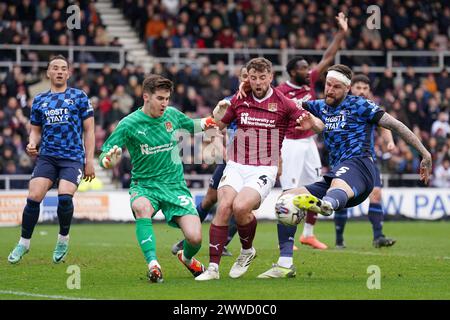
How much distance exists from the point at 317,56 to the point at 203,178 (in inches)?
255

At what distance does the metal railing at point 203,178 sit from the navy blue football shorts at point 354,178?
13.7 m

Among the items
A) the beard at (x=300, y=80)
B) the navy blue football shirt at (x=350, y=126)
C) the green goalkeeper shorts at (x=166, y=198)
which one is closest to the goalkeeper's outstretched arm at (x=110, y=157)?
the green goalkeeper shorts at (x=166, y=198)

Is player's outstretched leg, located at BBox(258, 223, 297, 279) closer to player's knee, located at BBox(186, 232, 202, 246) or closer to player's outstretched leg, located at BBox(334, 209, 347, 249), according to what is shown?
player's knee, located at BBox(186, 232, 202, 246)

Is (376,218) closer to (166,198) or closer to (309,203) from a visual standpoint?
(166,198)

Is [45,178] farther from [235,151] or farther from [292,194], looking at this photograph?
[292,194]

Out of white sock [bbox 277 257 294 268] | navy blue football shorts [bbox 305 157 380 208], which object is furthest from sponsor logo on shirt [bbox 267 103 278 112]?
white sock [bbox 277 257 294 268]

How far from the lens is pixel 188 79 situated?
2733 cm

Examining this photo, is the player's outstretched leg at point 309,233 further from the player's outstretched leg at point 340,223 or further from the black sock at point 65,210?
the black sock at point 65,210

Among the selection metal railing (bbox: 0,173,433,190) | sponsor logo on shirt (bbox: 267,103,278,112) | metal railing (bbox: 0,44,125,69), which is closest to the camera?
sponsor logo on shirt (bbox: 267,103,278,112)

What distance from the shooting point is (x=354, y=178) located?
11.1m

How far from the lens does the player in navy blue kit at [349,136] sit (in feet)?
36.3

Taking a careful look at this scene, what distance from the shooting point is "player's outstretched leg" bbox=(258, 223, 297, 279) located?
11289 millimetres

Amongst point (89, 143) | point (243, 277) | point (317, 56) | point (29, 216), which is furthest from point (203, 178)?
point (243, 277)

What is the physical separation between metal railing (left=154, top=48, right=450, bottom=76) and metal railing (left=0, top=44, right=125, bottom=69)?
1.51 m
